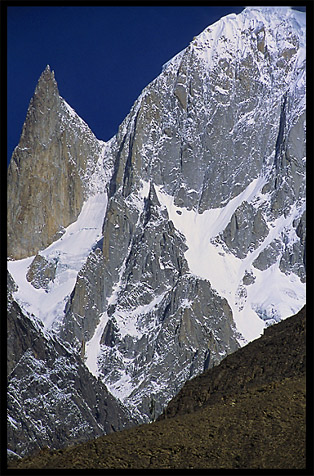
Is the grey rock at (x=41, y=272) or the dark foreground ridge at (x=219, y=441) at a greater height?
the grey rock at (x=41, y=272)

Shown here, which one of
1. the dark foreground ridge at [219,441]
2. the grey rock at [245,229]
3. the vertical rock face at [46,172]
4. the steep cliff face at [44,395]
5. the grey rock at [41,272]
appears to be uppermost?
the vertical rock face at [46,172]

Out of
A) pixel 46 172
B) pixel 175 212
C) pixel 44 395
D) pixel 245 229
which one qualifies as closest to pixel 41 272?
pixel 46 172

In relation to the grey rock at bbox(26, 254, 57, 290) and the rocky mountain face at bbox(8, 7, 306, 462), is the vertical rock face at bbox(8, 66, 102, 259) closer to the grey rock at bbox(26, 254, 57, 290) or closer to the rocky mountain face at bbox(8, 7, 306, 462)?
the rocky mountain face at bbox(8, 7, 306, 462)

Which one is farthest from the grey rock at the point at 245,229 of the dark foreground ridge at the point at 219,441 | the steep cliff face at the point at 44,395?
the dark foreground ridge at the point at 219,441

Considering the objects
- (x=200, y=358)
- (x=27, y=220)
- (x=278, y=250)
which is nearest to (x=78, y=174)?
(x=27, y=220)

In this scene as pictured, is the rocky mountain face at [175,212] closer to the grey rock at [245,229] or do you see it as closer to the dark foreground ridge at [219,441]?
the grey rock at [245,229]

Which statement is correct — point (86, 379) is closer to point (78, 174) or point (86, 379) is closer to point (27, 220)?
point (27, 220)

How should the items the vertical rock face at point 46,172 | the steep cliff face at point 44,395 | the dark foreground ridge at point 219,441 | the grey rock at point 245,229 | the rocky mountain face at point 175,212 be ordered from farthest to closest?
1. the vertical rock face at point 46,172
2. the grey rock at point 245,229
3. the rocky mountain face at point 175,212
4. the steep cliff face at point 44,395
5. the dark foreground ridge at point 219,441
